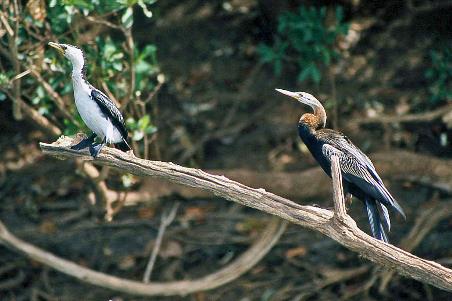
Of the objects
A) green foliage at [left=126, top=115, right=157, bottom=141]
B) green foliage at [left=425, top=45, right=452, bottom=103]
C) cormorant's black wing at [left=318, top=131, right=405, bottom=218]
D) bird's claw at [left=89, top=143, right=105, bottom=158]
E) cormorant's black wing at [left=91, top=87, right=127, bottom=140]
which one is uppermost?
bird's claw at [left=89, top=143, right=105, bottom=158]

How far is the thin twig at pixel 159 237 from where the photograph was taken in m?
6.66

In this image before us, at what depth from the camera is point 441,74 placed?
680 cm

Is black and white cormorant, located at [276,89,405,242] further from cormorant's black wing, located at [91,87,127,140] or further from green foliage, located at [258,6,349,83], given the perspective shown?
green foliage, located at [258,6,349,83]

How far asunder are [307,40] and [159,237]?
147cm

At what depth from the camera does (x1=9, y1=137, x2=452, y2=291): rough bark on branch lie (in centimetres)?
456

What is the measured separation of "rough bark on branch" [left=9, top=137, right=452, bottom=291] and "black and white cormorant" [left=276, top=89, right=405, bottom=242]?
0.49 meters

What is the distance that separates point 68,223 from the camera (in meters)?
7.02

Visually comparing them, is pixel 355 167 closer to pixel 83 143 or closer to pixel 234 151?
pixel 83 143

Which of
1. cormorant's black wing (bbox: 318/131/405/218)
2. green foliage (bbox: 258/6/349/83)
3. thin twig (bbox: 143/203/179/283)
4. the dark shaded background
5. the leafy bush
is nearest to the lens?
cormorant's black wing (bbox: 318/131/405/218)

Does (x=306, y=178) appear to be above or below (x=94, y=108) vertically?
below

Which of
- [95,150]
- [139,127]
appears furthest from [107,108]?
[139,127]

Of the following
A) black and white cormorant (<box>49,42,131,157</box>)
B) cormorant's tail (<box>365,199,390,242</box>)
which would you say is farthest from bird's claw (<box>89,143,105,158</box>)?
cormorant's tail (<box>365,199,390,242</box>)

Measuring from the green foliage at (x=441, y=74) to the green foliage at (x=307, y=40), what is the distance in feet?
1.94

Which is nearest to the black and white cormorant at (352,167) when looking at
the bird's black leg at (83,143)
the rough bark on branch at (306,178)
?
the bird's black leg at (83,143)
